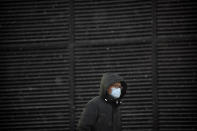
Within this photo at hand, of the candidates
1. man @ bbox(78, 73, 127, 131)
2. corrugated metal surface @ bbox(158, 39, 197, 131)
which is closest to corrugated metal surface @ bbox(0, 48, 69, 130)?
man @ bbox(78, 73, 127, 131)

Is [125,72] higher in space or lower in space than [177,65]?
lower

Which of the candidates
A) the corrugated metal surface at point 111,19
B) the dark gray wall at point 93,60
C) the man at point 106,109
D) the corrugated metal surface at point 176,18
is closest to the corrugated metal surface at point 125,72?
the dark gray wall at point 93,60

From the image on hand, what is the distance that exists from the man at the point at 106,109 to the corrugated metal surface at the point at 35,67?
76.5 inches

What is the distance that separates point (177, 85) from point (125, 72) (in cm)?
113

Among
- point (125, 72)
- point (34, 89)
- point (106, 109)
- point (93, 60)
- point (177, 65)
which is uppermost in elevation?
point (93, 60)

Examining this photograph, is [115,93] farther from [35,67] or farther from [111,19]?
[35,67]

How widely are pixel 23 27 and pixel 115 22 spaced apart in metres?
2.03

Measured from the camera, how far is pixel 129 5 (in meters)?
6.51

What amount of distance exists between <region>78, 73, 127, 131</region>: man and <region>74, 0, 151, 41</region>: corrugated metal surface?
1887 millimetres

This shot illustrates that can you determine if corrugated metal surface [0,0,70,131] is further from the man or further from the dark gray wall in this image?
the man

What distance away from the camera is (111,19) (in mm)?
6531

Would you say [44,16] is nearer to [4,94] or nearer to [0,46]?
[0,46]

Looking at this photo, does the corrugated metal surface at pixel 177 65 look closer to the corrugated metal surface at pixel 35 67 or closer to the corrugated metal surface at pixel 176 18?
the corrugated metal surface at pixel 176 18

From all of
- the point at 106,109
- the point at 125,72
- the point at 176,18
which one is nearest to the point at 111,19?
the point at 125,72
